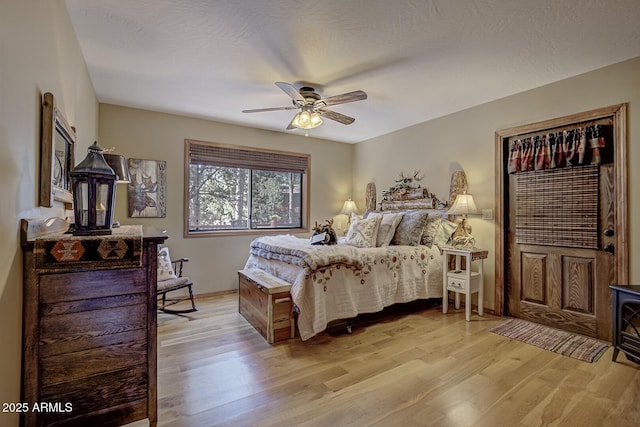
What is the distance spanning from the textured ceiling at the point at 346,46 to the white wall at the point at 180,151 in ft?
1.18

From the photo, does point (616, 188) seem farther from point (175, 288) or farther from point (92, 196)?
point (175, 288)

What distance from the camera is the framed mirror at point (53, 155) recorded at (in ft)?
5.02

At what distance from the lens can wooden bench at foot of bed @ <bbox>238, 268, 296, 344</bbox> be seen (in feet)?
8.98

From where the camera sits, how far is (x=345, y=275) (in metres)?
2.95

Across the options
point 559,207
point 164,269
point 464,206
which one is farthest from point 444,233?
point 164,269

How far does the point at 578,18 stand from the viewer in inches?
81.0

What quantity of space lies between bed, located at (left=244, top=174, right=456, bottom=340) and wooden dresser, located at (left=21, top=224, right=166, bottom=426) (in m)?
1.36

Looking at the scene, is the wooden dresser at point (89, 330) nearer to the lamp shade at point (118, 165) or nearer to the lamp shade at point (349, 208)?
the lamp shade at point (118, 165)

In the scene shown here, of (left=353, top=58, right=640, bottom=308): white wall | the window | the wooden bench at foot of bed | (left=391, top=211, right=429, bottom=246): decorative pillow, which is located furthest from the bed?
the window

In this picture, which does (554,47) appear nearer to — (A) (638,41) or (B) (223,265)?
(A) (638,41)

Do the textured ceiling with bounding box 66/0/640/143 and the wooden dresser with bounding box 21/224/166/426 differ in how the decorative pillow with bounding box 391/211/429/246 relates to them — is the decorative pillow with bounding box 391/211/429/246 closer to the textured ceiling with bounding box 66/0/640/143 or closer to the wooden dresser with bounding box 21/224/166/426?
the textured ceiling with bounding box 66/0/640/143

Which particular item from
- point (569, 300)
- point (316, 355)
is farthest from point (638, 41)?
point (316, 355)

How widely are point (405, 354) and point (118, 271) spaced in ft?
7.20

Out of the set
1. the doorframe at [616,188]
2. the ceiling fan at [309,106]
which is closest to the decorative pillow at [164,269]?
the ceiling fan at [309,106]
